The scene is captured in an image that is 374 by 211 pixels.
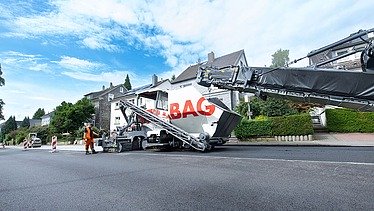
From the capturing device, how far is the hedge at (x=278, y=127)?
1556 centimetres

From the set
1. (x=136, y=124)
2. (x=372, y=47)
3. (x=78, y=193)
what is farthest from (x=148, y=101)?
(x=372, y=47)

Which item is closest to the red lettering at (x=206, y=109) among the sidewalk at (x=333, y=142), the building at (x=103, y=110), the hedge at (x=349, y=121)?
the sidewalk at (x=333, y=142)

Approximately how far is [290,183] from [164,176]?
8.31ft

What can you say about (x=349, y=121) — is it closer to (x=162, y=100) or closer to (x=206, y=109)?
(x=206, y=109)

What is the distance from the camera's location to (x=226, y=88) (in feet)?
29.1

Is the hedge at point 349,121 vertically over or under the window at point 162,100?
under

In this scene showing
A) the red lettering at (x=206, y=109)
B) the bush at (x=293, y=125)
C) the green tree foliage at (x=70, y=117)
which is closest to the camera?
the red lettering at (x=206, y=109)

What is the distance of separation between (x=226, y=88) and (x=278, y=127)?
8.80m

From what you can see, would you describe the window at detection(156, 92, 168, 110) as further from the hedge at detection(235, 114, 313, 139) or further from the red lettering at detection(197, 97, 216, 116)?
the hedge at detection(235, 114, 313, 139)

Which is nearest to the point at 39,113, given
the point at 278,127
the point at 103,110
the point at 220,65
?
the point at 103,110

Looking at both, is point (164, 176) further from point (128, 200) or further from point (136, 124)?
point (136, 124)

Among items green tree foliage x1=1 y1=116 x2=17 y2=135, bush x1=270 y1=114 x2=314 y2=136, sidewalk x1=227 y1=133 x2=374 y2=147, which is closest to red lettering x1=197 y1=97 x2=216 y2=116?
sidewalk x1=227 y1=133 x2=374 y2=147

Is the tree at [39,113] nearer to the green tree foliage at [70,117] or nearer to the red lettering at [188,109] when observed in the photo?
the green tree foliage at [70,117]

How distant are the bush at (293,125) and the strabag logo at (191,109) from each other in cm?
754
